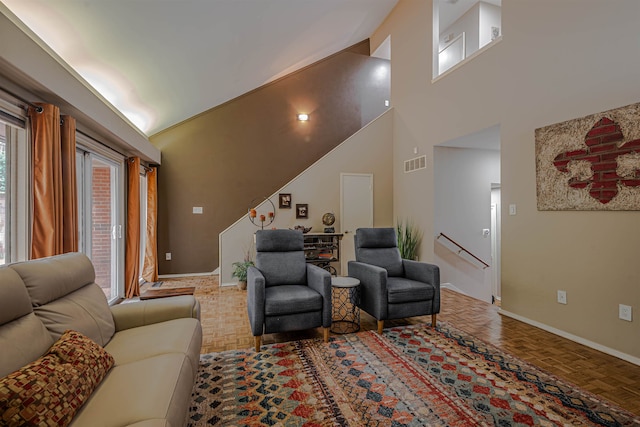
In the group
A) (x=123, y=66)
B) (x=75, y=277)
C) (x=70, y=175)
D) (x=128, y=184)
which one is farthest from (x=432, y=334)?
(x=128, y=184)

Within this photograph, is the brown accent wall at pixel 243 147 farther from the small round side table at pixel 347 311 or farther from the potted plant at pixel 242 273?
the small round side table at pixel 347 311

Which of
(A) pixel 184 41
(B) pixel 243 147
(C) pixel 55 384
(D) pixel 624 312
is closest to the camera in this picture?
(C) pixel 55 384

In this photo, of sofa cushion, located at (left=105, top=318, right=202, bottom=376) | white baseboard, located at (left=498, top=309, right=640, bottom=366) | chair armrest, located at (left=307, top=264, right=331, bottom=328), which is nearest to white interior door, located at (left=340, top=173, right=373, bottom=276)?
white baseboard, located at (left=498, top=309, right=640, bottom=366)

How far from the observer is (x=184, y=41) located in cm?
348

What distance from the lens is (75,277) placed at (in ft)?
6.19

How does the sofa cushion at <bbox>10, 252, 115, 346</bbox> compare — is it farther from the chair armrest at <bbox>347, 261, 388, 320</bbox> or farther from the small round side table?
the chair armrest at <bbox>347, 261, 388, 320</bbox>

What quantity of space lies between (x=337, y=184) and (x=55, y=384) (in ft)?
16.2

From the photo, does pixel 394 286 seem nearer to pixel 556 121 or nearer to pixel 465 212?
pixel 556 121

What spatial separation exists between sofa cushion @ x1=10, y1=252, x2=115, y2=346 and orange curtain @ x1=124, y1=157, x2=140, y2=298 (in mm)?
2642

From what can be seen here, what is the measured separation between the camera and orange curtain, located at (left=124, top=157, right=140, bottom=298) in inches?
177

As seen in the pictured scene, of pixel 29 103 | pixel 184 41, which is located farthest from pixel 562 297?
pixel 29 103

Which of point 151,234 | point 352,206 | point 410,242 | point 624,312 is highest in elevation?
point 352,206

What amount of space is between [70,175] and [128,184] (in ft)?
6.48

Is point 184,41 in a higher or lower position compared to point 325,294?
higher
